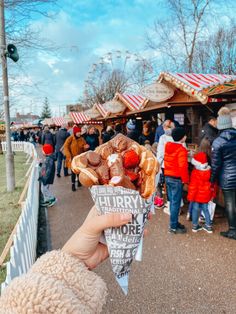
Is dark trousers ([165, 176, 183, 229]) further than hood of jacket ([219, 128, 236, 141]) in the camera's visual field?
Yes

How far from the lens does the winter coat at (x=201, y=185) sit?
464 cm

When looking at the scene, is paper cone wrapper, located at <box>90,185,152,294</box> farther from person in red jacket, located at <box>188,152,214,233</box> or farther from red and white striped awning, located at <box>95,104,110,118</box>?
red and white striped awning, located at <box>95,104,110,118</box>

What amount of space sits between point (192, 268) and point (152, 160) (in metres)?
2.70

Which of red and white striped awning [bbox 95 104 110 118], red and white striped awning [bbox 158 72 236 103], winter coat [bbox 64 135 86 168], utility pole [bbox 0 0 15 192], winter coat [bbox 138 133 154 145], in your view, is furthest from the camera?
red and white striped awning [bbox 95 104 110 118]

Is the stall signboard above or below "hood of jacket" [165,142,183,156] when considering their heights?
above

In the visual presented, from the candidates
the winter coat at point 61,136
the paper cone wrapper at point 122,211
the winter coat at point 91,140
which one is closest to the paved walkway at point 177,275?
the paper cone wrapper at point 122,211

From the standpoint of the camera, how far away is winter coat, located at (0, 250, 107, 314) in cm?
88

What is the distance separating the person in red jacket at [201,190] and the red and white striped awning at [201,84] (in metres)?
1.50


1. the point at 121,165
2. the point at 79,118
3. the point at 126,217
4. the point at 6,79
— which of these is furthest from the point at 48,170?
the point at 79,118

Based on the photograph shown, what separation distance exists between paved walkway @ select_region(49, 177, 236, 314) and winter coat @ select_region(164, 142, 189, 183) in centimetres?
117

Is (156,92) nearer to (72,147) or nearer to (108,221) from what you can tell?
(72,147)

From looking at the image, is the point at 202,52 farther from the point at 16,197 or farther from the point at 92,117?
the point at 16,197

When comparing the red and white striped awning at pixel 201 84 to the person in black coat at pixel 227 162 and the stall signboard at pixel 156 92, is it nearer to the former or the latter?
the stall signboard at pixel 156 92

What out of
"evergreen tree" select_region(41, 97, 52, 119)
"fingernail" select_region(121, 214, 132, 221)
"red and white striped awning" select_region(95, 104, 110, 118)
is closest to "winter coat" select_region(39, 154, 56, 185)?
"fingernail" select_region(121, 214, 132, 221)
